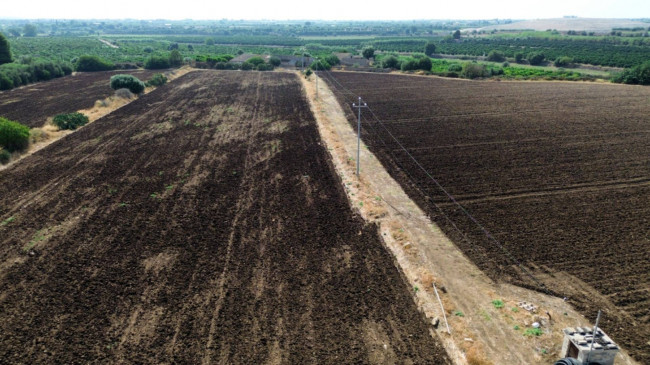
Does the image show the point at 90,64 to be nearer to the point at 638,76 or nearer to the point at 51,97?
the point at 51,97

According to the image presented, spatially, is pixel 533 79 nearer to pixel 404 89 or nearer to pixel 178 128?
pixel 404 89

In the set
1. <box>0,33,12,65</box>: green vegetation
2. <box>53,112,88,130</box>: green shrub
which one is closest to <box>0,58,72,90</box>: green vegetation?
<box>0,33,12,65</box>: green vegetation

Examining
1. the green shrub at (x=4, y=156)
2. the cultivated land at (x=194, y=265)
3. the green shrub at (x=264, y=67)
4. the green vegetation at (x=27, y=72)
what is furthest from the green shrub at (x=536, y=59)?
the green shrub at (x=4, y=156)

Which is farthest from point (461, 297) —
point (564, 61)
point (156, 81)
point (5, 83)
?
point (564, 61)

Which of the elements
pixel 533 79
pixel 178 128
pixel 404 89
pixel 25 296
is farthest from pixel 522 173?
pixel 533 79

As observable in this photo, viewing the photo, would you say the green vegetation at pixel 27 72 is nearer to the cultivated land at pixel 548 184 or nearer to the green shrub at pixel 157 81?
the green shrub at pixel 157 81

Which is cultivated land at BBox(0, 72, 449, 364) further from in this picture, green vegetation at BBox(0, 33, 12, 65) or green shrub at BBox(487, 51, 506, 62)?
green shrub at BBox(487, 51, 506, 62)
